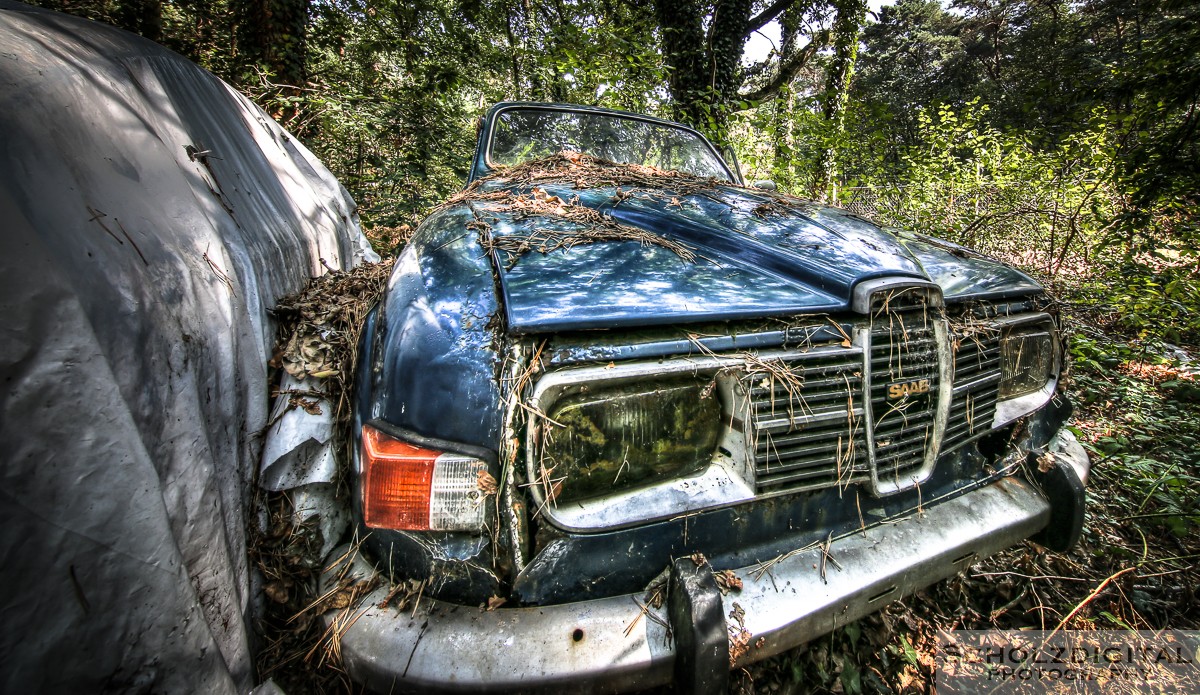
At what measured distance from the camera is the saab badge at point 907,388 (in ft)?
4.33

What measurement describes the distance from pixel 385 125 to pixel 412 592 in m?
6.18

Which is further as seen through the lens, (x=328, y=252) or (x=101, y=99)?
(x=328, y=252)

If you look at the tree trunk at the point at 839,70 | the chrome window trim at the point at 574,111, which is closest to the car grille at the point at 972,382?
the chrome window trim at the point at 574,111

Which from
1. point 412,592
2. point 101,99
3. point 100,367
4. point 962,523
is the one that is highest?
point 101,99

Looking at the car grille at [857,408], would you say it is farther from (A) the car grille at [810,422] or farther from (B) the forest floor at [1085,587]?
(B) the forest floor at [1085,587]

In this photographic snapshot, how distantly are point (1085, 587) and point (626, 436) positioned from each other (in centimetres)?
211

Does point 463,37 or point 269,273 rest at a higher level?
point 463,37

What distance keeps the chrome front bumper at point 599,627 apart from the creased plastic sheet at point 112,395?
299 mm

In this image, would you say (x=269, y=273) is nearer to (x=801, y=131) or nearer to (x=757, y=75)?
(x=801, y=131)

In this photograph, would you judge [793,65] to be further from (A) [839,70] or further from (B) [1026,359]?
(B) [1026,359]

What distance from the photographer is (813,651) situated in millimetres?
1552

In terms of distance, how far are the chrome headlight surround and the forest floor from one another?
47 centimetres

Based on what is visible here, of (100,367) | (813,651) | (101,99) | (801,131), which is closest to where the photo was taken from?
(100,367)

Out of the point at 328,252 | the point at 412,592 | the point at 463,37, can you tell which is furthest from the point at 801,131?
the point at 412,592
